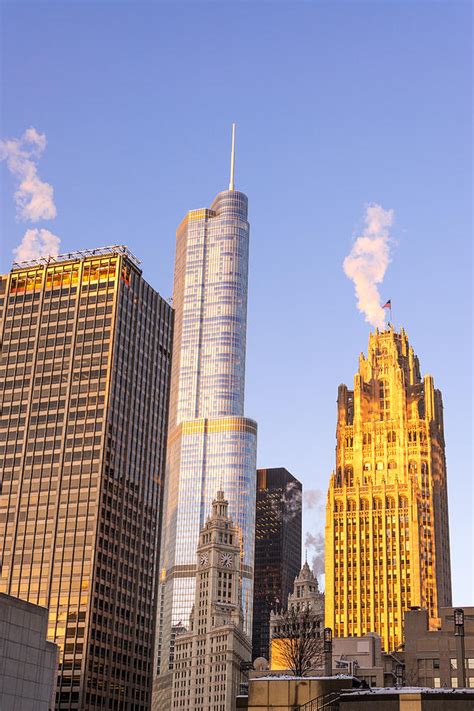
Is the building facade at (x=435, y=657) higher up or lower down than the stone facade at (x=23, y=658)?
higher up

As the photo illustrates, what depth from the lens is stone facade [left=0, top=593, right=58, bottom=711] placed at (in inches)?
3637

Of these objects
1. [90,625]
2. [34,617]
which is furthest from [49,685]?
[90,625]

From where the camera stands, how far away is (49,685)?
99688 millimetres

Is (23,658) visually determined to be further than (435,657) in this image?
No

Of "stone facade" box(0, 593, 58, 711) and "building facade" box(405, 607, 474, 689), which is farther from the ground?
"building facade" box(405, 607, 474, 689)

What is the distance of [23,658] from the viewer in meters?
94.9

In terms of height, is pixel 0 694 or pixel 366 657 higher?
pixel 366 657

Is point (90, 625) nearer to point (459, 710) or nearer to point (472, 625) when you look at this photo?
point (472, 625)

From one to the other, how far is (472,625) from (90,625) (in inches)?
3339

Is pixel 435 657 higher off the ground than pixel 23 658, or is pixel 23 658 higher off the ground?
pixel 435 657

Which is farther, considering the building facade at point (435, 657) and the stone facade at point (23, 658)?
the building facade at point (435, 657)

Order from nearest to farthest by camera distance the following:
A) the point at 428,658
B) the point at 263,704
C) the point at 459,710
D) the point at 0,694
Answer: the point at 459,710 → the point at 263,704 → the point at 0,694 → the point at 428,658

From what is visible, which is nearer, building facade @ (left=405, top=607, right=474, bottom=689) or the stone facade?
the stone facade

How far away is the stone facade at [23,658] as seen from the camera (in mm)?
92375
